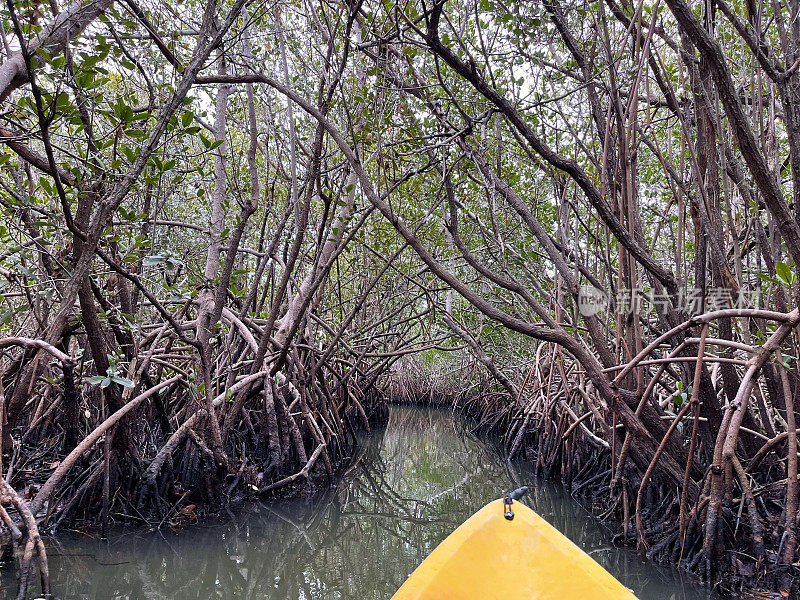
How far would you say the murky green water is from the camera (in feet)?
8.73

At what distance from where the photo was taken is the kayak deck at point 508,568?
167 centimetres

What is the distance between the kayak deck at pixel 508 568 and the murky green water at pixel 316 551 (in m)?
1.13

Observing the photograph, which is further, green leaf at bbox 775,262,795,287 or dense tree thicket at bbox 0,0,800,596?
dense tree thicket at bbox 0,0,800,596

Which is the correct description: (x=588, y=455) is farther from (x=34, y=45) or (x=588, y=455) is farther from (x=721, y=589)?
(x=34, y=45)

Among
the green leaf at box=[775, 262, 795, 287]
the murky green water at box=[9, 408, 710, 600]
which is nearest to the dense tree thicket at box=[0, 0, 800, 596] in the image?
the green leaf at box=[775, 262, 795, 287]

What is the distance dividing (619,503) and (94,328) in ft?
11.0

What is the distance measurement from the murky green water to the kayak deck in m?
1.13

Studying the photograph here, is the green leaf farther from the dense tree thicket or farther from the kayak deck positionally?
the kayak deck

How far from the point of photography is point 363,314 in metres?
7.80

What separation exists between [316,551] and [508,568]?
1874 mm

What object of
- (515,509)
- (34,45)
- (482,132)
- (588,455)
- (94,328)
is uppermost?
(482,132)

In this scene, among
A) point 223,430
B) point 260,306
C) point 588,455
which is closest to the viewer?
point 223,430

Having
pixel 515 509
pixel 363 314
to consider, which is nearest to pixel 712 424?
pixel 515 509
